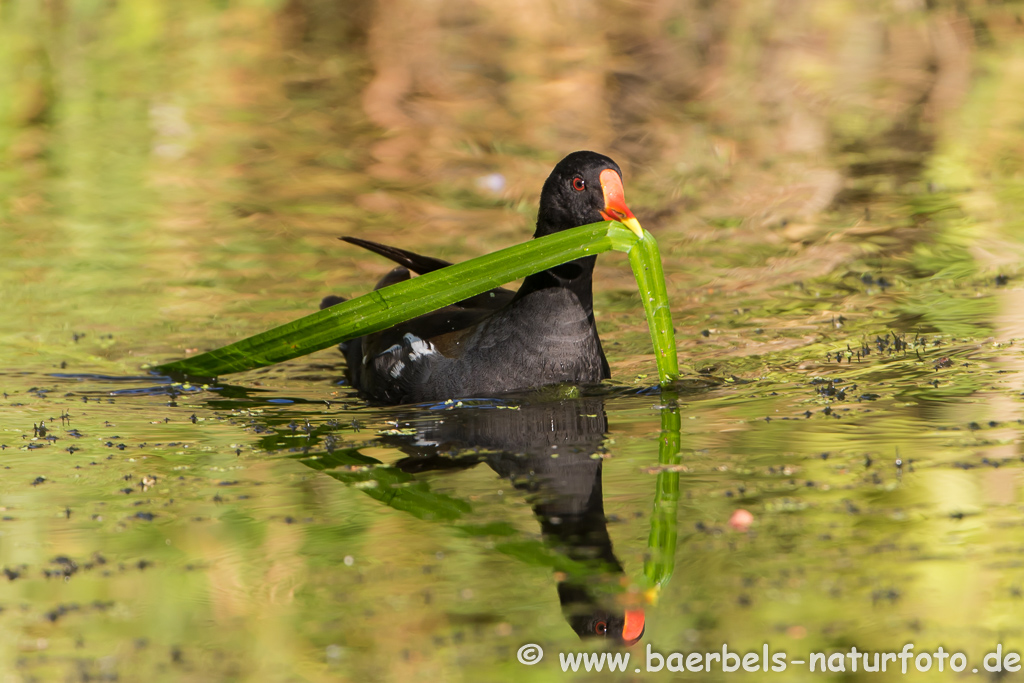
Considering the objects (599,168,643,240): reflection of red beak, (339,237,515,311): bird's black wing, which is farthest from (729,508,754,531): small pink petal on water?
(339,237,515,311): bird's black wing

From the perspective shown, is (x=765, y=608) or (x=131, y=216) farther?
(x=131, y=216)

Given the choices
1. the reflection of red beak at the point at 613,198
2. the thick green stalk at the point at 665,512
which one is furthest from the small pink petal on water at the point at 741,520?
the reflection of red beak at the point at 613,198

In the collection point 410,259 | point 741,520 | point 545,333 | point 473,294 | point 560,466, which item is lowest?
point 741,520

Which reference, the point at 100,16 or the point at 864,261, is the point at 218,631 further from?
the point at 100,16

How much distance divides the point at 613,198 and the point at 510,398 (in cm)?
100

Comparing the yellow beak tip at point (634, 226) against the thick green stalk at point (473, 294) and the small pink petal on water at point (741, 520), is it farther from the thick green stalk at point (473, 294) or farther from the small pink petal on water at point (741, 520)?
the small pink petal on water at point (741, 520)

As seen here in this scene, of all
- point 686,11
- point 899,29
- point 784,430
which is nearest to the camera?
point 784,430

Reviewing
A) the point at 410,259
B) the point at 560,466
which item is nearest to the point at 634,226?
the point at 560,466

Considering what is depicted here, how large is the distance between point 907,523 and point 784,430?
1.17 metres

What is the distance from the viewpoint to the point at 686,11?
1781 cm

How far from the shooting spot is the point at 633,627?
3.53 metres

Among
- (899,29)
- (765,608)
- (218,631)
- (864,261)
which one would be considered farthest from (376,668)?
(899,29)

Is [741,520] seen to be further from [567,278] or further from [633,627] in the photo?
[567,278]

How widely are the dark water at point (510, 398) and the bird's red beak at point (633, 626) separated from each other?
26mm
